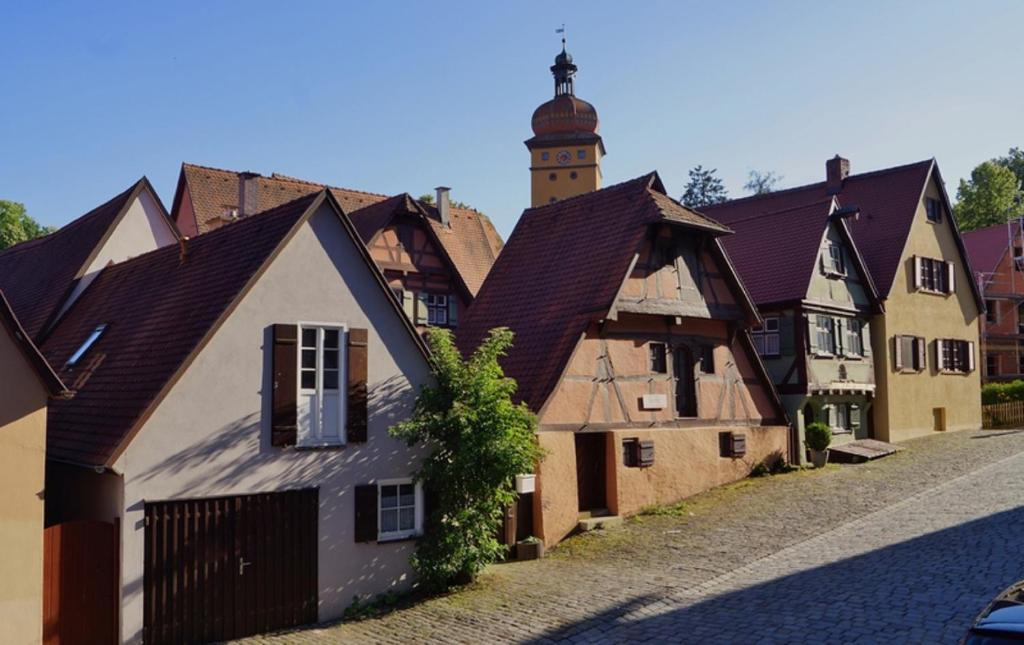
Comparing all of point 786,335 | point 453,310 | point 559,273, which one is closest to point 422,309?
point 453,310

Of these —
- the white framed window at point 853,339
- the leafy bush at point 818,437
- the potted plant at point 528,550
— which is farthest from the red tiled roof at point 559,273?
the white framed window at point 853,339

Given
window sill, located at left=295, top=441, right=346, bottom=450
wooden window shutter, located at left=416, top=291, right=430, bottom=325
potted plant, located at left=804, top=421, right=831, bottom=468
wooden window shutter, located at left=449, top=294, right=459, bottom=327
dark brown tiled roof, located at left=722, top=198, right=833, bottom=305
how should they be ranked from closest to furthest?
1. window sill, located at left=295, top=441, right=346, bottom=450
2. potted plant, located at left=804, top=421, right=831, bottom=468
3. dark brown tiled roof, located at left=722, top=198, right=833, bottom=305
4. wooden window shutter, located at left=416, top=291, right=430, bottom=325
5. wooden window shutter, located at left=449, top=294, right=459, bottom=327

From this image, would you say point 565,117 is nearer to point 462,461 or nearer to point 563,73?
point 563,73

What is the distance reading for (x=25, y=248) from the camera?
26.3 m

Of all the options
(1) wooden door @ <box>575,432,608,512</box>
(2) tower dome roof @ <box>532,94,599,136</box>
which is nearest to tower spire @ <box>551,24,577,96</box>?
(2) tower dome roof @ <box>532,94,599,136</box>

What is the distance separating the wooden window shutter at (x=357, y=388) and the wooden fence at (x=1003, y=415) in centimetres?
2926

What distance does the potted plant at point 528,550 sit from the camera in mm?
17406

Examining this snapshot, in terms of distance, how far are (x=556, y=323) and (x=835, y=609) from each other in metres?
10.4

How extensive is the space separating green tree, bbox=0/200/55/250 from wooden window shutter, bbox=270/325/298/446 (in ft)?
161

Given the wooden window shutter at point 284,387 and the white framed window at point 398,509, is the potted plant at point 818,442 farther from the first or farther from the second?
the wooden window shutter at point 284,387

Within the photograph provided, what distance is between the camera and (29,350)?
38.8ft

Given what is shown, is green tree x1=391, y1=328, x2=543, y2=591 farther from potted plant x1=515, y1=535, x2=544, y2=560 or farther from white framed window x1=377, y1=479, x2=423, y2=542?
potted plant x1=515, y1=535, x2=544, y2=560

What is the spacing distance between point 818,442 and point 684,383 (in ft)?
16.1

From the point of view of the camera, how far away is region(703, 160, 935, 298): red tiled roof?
3167 centimetres
